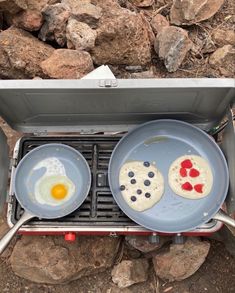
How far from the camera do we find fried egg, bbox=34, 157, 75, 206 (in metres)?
1.48

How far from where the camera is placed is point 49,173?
1.52 m

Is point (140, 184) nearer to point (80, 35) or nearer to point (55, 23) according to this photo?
point (80, 35)

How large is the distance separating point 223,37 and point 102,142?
0.87 meters

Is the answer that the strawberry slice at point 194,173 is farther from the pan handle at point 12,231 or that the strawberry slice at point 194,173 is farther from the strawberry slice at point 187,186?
the pan handle at point 12,231

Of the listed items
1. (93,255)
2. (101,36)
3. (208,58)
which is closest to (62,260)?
(93,255)

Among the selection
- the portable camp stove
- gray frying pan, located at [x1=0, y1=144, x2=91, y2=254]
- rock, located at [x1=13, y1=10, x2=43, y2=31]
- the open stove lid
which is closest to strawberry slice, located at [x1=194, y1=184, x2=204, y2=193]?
the portable camp stove

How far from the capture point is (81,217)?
4.74 ft

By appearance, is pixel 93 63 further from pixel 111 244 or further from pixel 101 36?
pixel 111 244

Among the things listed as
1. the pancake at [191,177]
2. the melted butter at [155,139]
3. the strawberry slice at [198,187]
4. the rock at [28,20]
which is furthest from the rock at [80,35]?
the strawberry slice at [198,187]

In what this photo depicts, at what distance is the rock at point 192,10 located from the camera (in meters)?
1.97

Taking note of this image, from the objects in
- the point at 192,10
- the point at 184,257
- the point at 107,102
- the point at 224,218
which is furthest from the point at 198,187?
the point at 192,10

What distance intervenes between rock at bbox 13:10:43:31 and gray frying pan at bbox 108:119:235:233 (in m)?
0.71

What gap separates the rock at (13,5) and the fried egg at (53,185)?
70 centimetres

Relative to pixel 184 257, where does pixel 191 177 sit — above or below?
above
